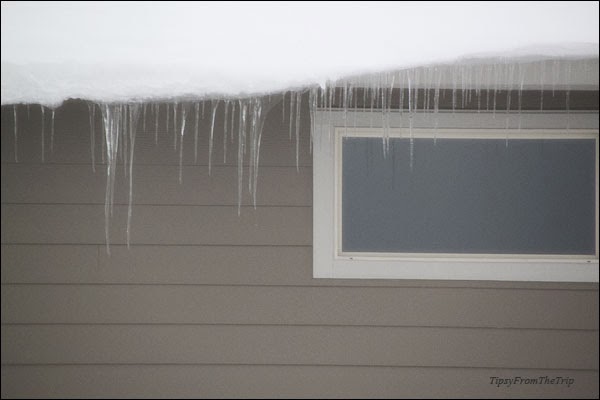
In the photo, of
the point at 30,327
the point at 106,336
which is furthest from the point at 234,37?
the point at 30,327

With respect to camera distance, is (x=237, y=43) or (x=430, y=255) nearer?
(x=237, y=43)

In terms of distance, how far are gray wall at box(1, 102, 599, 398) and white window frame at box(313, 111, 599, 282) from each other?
7cm

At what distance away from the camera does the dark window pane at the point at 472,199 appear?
2957 mm

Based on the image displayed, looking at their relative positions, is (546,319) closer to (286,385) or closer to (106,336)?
(286,385)

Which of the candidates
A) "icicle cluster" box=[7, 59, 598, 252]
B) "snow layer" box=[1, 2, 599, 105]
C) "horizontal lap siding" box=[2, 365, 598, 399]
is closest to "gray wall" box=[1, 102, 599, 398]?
"horizontal lap siding" box=[2, 365, 598, 399]

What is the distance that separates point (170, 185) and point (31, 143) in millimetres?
826

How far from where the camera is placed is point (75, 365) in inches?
115

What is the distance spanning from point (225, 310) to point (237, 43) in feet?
5.13

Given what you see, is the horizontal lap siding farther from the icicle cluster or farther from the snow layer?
the snow layer

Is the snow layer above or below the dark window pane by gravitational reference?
above

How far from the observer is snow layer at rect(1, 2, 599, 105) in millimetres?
1872

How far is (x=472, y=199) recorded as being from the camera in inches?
117

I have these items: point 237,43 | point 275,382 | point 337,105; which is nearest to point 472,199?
point 337,105

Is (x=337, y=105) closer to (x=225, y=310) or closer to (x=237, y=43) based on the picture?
(x=237, y=43)
